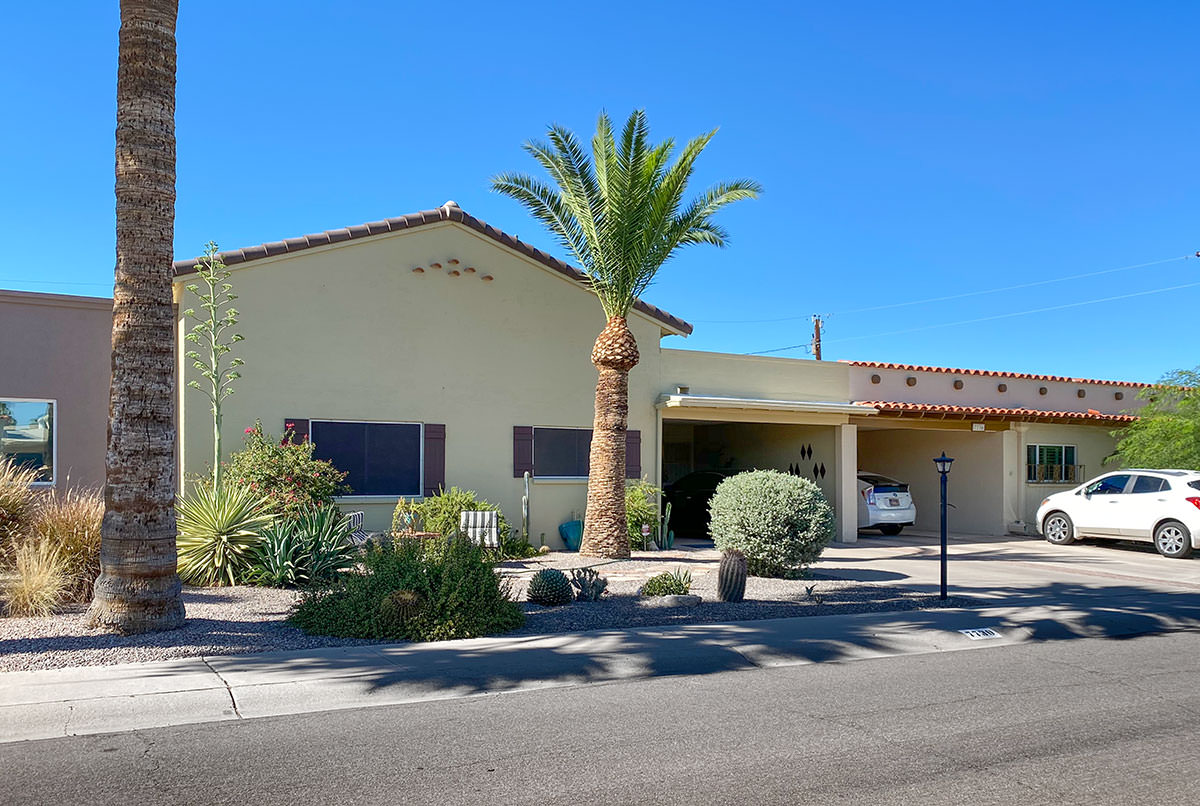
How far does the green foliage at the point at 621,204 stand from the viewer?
50.7 feet

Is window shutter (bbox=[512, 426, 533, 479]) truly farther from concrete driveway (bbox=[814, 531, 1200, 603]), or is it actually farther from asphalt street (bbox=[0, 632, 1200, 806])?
asphalt street (bbox=[0, 632, 1200, 806])

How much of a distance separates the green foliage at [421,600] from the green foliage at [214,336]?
4510mm

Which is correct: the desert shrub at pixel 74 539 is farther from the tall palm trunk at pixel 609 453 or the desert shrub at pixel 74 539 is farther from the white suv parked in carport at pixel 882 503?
the white suv parked in carport at pixel 882 503

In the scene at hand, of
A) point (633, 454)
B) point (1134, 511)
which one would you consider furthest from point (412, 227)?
point (1134, 511)

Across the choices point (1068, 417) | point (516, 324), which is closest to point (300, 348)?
point (516, 324)

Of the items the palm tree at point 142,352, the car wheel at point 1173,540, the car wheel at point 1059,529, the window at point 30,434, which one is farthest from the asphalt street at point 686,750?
the car wheel at point 1059,529

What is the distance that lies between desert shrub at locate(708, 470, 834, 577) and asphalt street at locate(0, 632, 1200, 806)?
18.2 feet

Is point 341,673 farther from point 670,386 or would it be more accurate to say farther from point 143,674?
point 670,386

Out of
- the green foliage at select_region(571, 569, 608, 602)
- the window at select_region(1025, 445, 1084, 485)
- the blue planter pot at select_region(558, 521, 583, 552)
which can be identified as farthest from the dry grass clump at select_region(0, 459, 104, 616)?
the window at select_region(1025, 445, 1084, 485)

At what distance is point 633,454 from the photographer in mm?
18641

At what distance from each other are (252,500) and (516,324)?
21.5 ft

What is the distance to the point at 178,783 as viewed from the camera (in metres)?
5.21

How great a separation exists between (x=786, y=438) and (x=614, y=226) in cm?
901

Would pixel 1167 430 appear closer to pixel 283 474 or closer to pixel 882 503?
pixel 882 503
